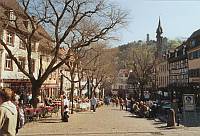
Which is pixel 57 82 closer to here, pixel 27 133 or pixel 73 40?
pixel 73 40

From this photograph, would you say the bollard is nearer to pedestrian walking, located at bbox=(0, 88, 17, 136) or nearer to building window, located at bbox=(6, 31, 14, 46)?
pedestrian walking, located at bbox=(0, 88, 17, 136)

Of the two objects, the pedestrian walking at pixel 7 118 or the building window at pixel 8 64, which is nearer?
the pedestrian walking at pixel 7 118

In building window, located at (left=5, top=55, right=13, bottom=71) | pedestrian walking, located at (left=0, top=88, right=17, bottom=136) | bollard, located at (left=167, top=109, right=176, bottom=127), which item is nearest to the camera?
pedestrian walking, located at (left=0, top=88, right=17, bottom=136)

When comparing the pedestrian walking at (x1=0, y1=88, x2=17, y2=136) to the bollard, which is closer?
the pedestrian walking at (x1=0, y1=88, x2=17, y2=136)

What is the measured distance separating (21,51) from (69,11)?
64.8 ft

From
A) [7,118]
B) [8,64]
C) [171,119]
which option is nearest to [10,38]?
[8,64]

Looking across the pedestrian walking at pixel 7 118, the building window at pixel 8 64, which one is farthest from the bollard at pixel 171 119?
the building window at pixel 8 64

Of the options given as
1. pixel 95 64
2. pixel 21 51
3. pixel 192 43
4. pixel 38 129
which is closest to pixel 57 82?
pixel 95 64

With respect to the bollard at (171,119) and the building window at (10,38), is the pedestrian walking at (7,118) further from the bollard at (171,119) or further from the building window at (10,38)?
the building window at (10,38)

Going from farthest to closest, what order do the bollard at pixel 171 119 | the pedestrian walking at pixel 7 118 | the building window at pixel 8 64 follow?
the building window at pixel 8 64 → the bollard at pixel 171 119 → the pedestrian walking at pixel 7 118

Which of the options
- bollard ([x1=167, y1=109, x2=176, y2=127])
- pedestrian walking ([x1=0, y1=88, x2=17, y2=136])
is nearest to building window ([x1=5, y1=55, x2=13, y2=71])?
bollard ([x1=167, y1=109, x2=176, y2=127])

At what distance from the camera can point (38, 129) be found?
21.3m

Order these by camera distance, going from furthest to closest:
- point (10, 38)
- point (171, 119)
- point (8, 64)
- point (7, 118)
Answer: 1. point (10, 38)
2. point (8, 64)
3. point (171, 119)
4. point (7, 118)

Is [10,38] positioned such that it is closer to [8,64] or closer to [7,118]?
[8,64]
